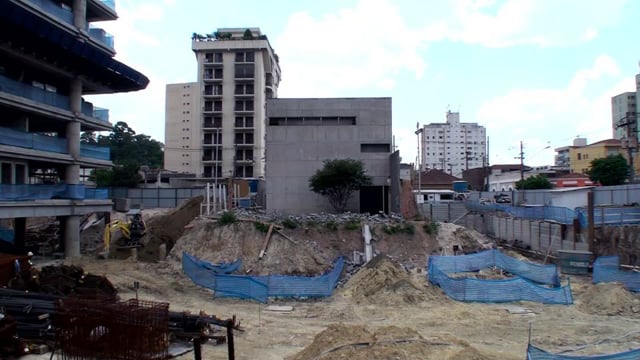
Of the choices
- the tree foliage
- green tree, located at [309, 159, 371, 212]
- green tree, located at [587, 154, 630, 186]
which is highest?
the tree foliage

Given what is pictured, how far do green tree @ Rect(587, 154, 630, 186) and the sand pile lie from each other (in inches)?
1597

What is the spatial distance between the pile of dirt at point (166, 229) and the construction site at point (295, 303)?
82mm

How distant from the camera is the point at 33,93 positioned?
27750 millimetres

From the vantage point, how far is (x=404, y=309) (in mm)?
18906

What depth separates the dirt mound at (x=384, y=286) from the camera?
19.9 metres

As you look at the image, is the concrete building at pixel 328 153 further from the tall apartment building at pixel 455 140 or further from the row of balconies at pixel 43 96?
the tall apartment building at pixel 455 140

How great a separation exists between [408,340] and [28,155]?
23990mm

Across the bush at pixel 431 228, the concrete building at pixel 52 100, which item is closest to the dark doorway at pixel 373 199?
the bush at pixel 431 228

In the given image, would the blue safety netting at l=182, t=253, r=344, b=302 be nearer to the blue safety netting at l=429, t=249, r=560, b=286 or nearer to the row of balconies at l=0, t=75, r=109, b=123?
the blue safety netting at l=429, t=249, r=560, b=286

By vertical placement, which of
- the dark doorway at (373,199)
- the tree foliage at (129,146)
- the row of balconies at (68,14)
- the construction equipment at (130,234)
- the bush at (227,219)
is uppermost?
the row of balconies at (68,14)

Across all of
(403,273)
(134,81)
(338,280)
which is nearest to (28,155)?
(134,81)

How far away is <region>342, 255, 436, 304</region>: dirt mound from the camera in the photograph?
65.2 ft

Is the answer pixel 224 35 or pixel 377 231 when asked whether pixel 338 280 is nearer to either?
pixel 377 231

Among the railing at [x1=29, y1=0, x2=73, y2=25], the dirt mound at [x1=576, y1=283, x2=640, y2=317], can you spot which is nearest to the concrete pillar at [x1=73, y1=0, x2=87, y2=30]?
the railing at [x1=29, y1=0, x2=73, y2=25]
